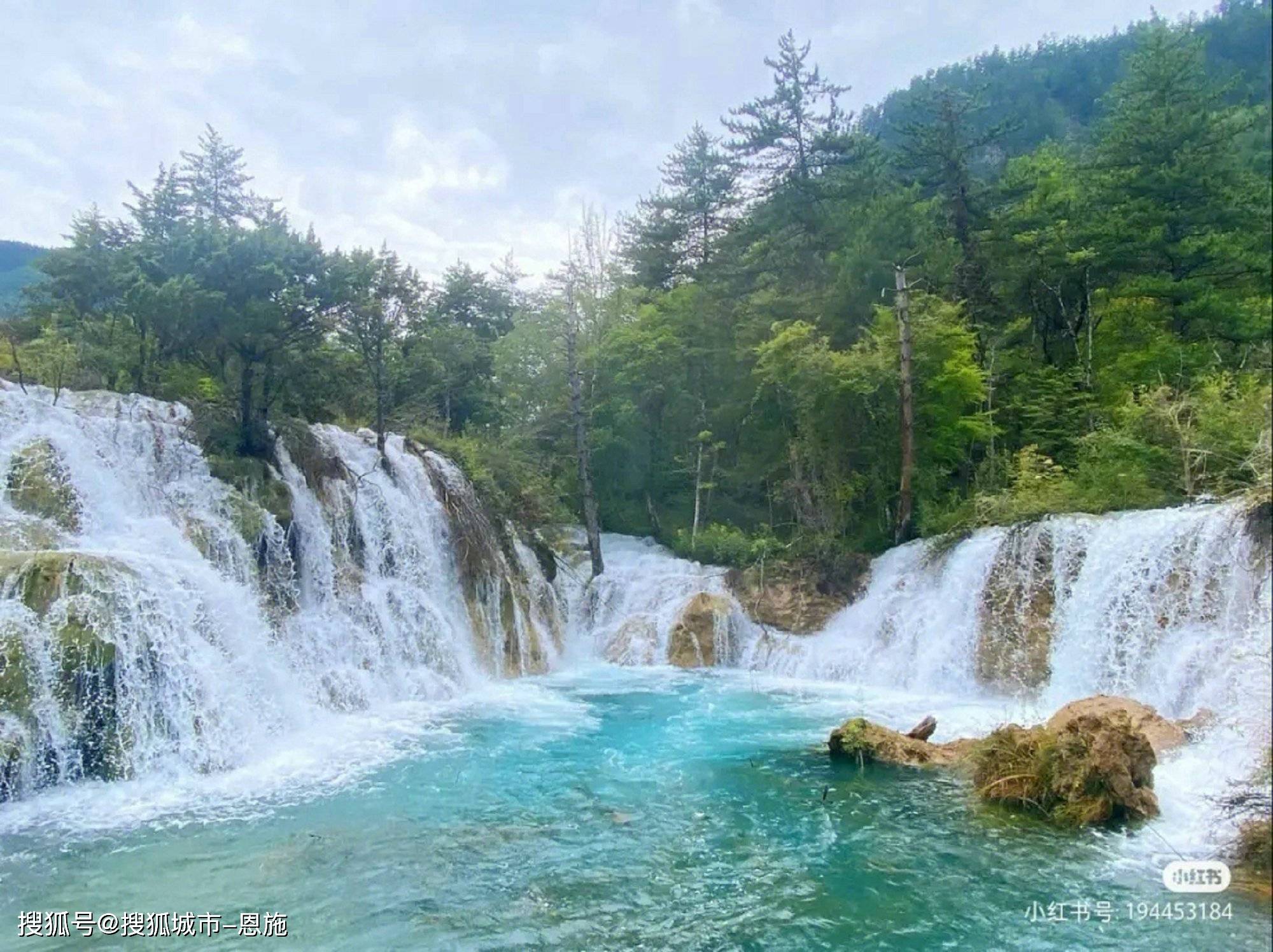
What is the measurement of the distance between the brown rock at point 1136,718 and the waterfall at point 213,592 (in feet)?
26.6

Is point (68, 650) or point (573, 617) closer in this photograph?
point (68, 650)

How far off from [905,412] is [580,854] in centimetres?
1235

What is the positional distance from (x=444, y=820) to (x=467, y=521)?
919cm

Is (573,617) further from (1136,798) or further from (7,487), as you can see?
(1136,798)

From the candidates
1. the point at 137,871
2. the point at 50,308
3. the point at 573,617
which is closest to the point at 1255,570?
the point at 137,871

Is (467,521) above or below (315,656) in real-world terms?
above

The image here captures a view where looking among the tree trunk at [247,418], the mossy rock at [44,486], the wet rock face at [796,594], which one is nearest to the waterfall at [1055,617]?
the wet rock face at [796,594]

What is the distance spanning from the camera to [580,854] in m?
6.38

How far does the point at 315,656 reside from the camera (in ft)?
37.8

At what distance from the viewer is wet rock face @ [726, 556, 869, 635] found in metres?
15.9

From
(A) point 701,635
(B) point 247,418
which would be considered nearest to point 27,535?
(B) point 247,418

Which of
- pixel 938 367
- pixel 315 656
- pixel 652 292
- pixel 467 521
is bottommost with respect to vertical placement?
pixel 315 656

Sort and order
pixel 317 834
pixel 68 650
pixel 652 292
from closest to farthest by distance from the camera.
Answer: pixel 317 834, pixel 68 650, pixel 652 292

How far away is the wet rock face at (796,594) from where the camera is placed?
15852mm
